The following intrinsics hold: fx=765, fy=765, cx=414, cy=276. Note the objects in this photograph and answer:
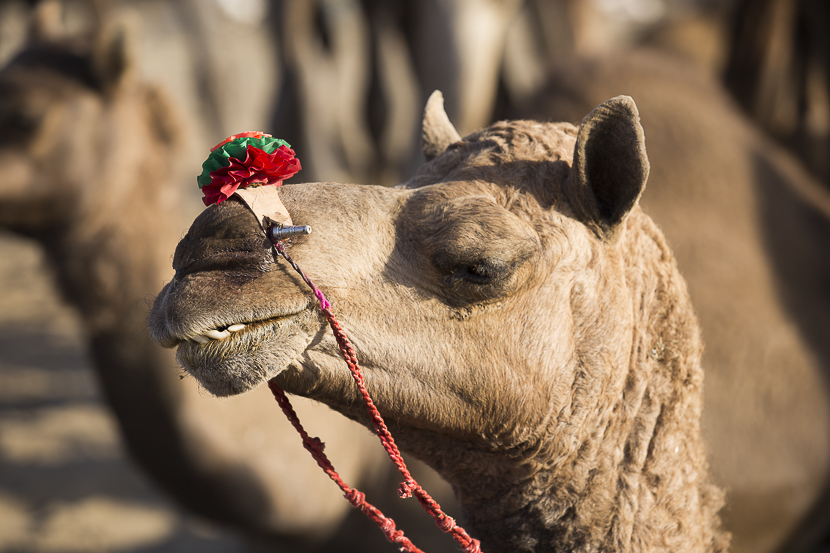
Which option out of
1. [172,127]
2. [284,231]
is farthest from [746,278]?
[172,127]

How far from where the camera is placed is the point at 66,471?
214 inches

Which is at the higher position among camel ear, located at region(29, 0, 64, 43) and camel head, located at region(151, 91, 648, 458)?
camel head, located at region(151, 91, 648, 458)

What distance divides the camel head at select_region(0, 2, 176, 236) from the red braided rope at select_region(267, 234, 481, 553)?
8.68ft

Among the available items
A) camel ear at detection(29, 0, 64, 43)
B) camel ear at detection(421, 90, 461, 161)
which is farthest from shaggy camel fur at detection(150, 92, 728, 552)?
camel ear at detection(29, 0, 64, 43)

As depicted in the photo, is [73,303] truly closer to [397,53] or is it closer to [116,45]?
[116,45]

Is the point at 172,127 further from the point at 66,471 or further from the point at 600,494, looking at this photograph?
the point at 600,494

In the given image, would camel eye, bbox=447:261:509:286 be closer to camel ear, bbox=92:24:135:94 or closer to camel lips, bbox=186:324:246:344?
camel lips, bbox=186:324:246:344

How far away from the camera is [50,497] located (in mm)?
5125

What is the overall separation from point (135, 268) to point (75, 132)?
32.1 inches

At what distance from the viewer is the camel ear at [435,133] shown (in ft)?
5.73

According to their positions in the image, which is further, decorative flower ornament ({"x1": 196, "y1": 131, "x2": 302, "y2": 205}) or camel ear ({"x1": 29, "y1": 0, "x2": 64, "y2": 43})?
camel ear ({"x1": 29, "y1": 0, "x2": 64, "y2": 43})

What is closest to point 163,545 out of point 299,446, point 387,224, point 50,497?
point 50,497

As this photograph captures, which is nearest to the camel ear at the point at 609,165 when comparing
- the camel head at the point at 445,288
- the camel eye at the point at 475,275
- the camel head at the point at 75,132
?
the camel head at the point at 445,288

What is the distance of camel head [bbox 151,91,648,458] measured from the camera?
1.24 metres
